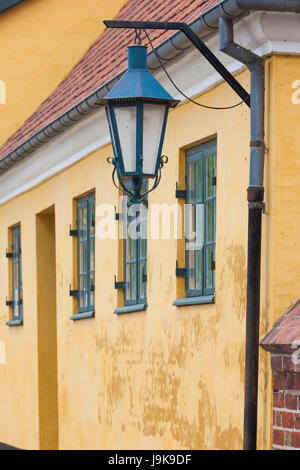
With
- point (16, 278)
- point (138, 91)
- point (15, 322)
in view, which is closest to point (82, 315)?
point (15, 322)

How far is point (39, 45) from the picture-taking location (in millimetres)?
19250

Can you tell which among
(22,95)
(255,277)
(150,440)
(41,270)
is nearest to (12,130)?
(22,95)

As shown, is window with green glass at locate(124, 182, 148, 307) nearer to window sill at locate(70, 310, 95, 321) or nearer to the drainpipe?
window sill at locate(70, 310, 95, 321)

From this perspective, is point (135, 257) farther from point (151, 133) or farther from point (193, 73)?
point (151, 133)

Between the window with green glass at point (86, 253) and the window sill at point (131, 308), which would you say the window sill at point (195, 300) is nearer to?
the window sill at point (131, 308)

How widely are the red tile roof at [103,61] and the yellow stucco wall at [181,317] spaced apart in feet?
2.87

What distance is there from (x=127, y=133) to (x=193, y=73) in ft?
7.47

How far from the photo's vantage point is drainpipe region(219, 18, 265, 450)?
8.61 m

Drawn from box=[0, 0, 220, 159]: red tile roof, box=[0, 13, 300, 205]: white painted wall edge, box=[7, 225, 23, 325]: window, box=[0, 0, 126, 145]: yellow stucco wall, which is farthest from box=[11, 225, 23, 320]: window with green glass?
box=[0, 13, 300, 205]: white painted wall edge

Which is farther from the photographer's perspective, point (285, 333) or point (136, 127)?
point (285, 333)

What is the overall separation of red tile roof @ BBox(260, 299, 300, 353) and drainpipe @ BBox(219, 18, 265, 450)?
0.17 m

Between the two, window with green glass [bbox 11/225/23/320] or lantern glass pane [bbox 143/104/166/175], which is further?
window with green glass [bbox 11/225/23/320]

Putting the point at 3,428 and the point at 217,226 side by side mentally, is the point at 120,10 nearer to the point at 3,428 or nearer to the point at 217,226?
the point at 3,428
